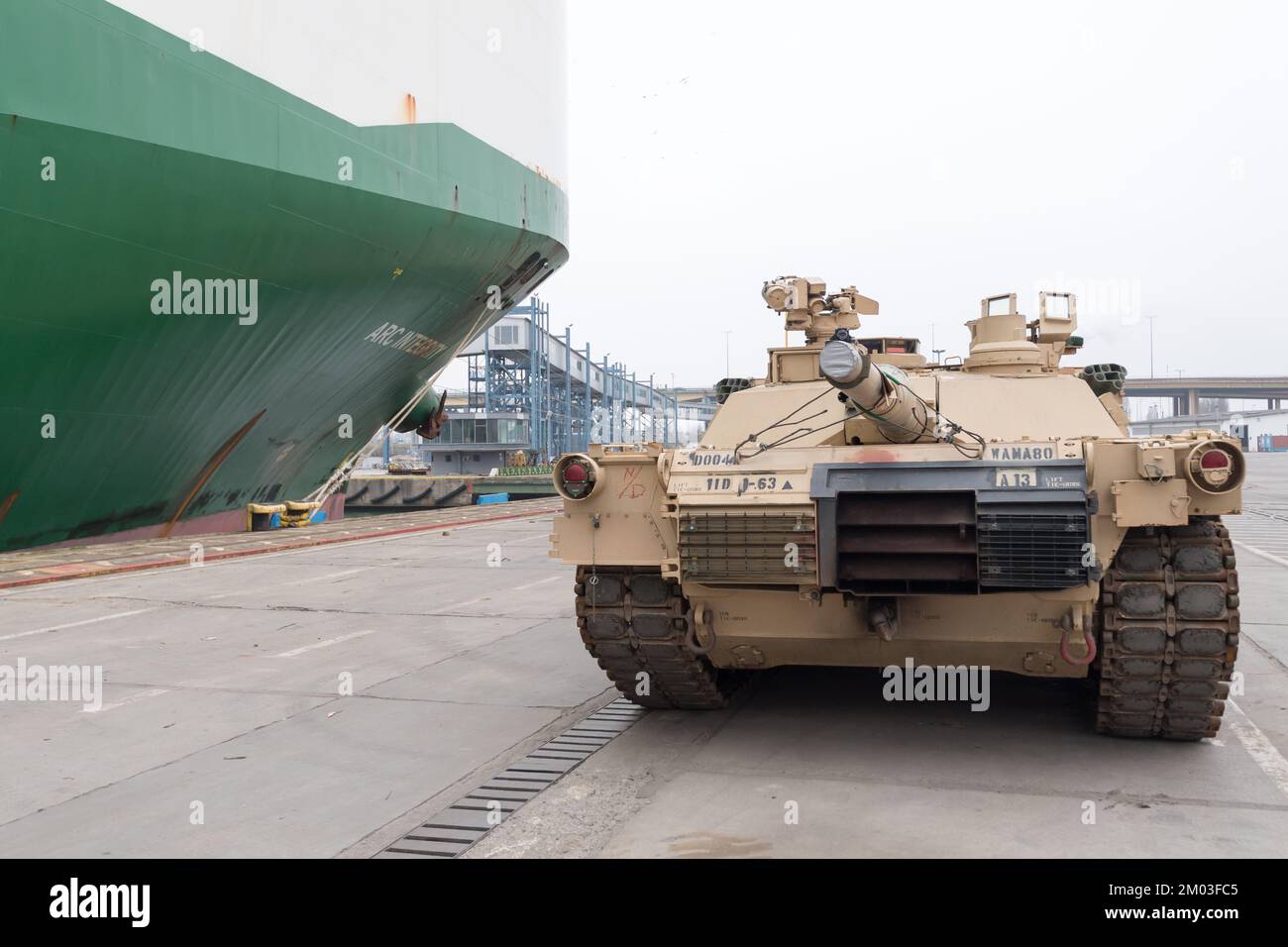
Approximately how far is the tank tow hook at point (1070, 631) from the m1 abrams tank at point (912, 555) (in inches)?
0.4

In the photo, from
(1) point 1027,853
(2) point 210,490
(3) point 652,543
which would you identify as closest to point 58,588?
(2) point 210,490

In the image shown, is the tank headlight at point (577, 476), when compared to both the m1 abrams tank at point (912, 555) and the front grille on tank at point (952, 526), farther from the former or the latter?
the front grille on tank at point (952, 526)

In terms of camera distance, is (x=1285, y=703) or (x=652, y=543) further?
(x=1285, y=703)

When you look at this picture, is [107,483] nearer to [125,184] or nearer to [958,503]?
[125,184]

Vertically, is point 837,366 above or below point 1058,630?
above

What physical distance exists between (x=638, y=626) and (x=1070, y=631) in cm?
250

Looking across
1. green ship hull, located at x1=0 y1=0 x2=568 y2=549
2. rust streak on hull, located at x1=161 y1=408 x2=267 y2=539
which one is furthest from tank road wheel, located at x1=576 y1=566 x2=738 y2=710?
rust streak on hull, located at x1=161 y1=408 x2=267 y2=539

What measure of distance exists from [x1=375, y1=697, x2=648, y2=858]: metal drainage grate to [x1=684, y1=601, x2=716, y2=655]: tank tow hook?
2.71 feet

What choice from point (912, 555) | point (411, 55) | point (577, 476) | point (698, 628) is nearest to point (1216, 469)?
point (912, 555)

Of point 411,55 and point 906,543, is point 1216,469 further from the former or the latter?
point 411,55

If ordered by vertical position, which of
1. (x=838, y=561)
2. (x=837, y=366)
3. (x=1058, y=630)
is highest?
(x=837, y=366)

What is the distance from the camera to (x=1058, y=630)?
5949 millimetres
